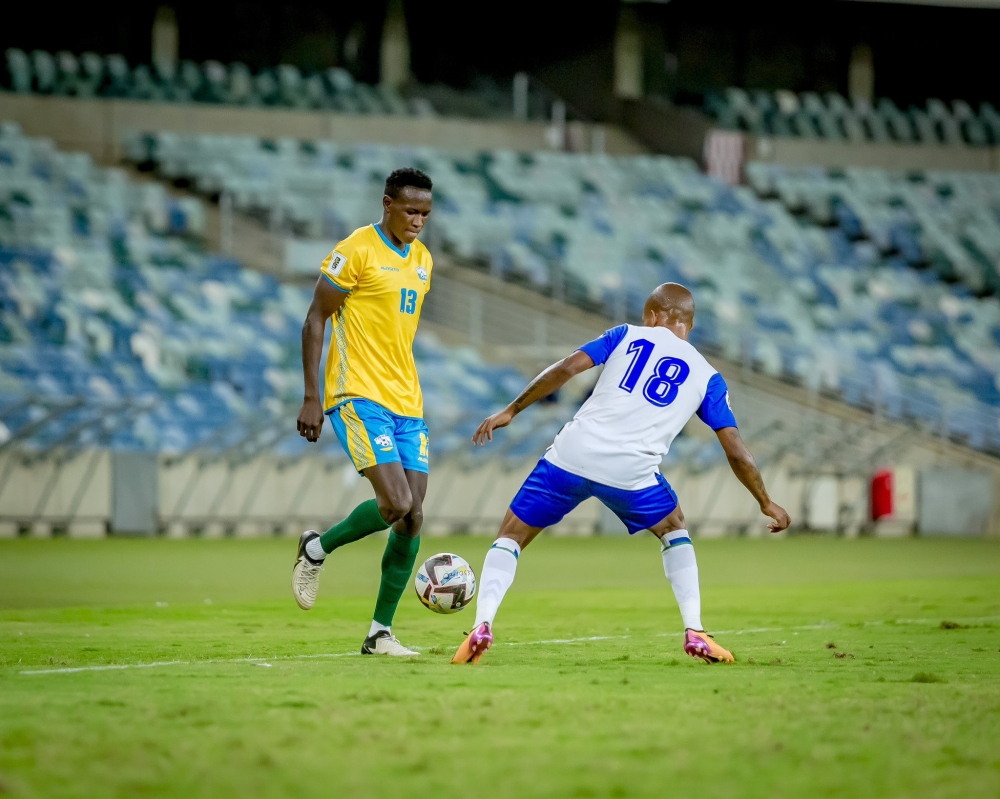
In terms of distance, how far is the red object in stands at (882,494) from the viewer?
2233 cm

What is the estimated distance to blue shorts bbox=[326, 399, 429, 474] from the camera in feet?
24.7

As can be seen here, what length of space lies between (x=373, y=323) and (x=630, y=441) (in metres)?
1.38

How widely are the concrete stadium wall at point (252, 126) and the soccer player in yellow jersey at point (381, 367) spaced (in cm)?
2191

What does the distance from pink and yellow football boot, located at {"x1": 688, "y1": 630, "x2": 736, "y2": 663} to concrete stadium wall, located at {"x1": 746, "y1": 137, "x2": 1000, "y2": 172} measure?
26.5 m

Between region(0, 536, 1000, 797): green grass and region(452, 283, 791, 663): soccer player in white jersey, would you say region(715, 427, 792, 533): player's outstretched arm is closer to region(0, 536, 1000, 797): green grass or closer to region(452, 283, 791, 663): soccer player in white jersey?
region(452, 283, 791, 663): soccer player in white jersey

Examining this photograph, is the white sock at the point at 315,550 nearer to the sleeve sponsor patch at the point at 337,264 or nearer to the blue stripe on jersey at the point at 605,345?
the sleeve sponsor patch at the point at 337,264

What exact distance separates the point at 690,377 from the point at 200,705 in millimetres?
2854

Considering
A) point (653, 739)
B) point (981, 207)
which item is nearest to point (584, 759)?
point (653, 739)

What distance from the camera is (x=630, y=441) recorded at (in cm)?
732

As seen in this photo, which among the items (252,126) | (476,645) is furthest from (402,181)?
(252,126)

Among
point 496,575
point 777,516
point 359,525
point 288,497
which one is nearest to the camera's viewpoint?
point 777,516

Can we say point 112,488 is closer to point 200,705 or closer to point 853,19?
point 200,705

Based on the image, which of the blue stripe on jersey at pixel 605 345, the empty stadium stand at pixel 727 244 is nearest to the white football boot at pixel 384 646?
the blue stripe on jersey at pixel 605 345

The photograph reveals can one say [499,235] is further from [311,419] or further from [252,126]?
[311,419]
